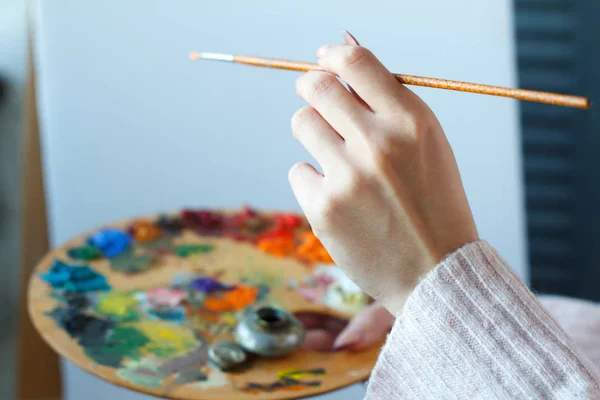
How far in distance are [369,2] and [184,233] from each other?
0.63m

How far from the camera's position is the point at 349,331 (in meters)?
0.78

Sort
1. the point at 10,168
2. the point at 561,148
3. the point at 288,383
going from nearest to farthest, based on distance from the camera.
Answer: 1. the point at 288,383
2. the point at 10,168
3. the point at 561,148

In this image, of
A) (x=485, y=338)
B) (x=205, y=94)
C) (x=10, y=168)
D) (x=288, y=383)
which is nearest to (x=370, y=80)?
(x=485, y=338)

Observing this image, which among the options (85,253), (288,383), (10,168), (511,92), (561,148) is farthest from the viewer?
(561,148)

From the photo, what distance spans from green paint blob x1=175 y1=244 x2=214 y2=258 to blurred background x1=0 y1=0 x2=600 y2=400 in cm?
49

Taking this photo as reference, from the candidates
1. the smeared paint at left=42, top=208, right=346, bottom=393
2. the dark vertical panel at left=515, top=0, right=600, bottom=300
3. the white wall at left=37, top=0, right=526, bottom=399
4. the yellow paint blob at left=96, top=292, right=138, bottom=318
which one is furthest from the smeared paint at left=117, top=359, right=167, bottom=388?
the dark vertical panel at left=515, top=0, right=600, bottom=300

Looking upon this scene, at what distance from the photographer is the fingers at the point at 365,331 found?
30.2 inches

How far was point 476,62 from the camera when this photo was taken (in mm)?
1417

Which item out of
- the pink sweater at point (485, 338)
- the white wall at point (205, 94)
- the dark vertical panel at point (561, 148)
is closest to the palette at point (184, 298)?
the pink sweater at point (485, 338)

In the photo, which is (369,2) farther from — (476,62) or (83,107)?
(83,107)

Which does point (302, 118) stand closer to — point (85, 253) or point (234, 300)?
point (234, 300)

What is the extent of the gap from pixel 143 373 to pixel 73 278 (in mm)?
223

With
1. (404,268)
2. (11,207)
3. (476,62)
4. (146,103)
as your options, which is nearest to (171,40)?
(146,103)

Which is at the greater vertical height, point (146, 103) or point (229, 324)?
point (146, 103)
